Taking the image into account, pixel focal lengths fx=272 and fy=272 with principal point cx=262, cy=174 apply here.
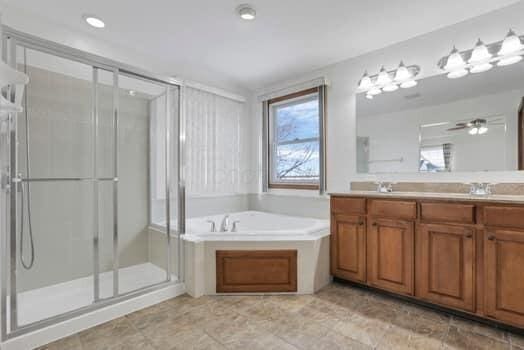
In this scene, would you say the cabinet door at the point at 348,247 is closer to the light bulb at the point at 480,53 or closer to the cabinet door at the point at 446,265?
the cabinet door at the point at 446,265

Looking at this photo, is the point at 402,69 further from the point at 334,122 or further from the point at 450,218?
the point at 450,218

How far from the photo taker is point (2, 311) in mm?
1737

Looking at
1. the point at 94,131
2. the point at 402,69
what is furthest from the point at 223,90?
the point at 402,69

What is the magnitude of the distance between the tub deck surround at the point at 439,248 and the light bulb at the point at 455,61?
1124mm

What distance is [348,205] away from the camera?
2676mm

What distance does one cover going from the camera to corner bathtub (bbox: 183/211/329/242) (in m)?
2.58

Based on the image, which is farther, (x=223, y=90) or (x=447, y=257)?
(x=223, y=90)

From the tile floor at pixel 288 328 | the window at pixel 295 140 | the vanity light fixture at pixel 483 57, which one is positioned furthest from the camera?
the window at pixel 295 140

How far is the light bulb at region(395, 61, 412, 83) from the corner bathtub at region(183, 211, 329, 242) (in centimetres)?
166

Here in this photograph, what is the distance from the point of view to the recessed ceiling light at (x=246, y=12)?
2157 mm

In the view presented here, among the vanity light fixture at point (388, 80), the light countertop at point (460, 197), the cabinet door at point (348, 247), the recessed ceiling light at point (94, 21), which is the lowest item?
the cabinet door at point (348, 247)

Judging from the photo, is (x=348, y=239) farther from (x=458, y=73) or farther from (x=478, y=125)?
(x=458, y=73)

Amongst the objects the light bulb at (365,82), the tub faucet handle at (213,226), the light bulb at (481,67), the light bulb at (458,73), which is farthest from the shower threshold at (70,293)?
Result: the light bulb at (481,67)

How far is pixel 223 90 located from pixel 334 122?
1.54 meters
